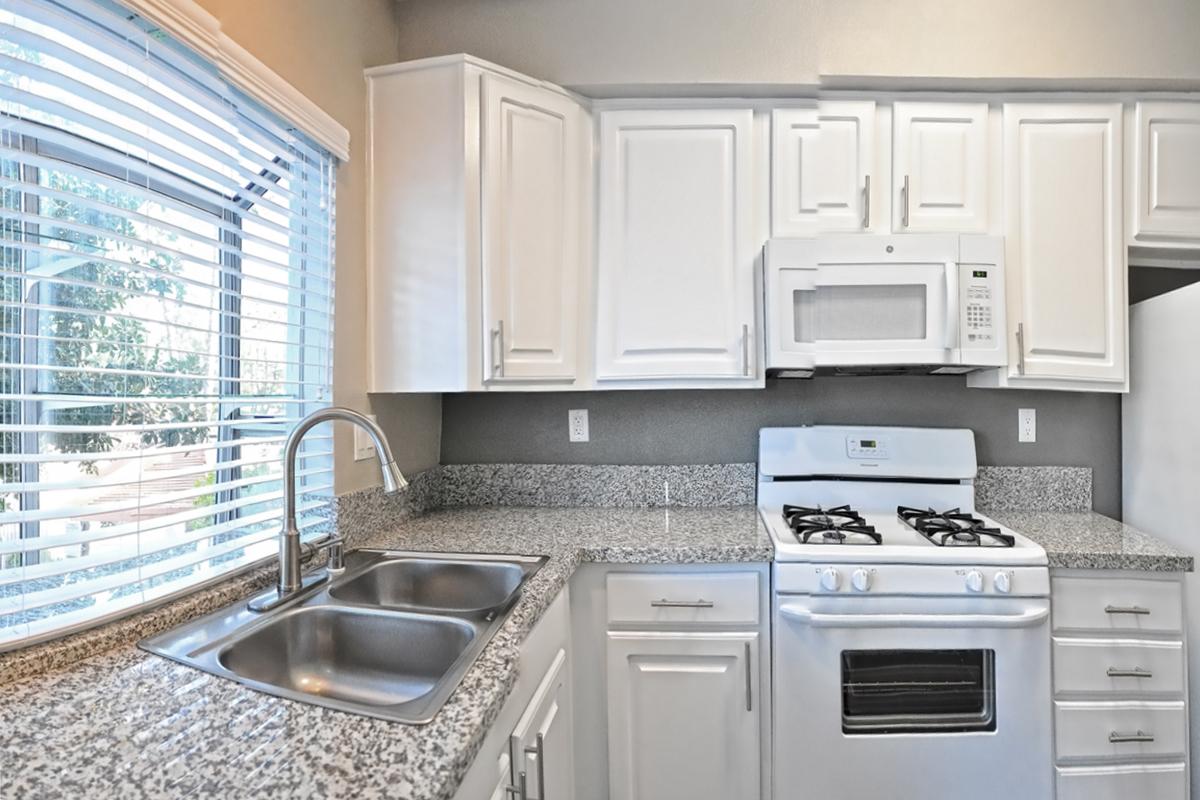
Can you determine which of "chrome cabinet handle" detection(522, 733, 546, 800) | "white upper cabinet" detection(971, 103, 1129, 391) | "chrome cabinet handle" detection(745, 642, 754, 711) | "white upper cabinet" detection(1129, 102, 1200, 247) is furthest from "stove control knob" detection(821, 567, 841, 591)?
"white upper cabinet" detection(1129, 102, 1200, 247)

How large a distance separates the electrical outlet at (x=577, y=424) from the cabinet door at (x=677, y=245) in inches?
13.0

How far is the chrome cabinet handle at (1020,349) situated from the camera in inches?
70.8

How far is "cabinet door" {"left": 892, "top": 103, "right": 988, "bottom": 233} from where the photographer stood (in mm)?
1824

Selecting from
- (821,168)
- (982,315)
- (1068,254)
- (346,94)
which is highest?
(346,94)

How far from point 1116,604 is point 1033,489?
0.59m

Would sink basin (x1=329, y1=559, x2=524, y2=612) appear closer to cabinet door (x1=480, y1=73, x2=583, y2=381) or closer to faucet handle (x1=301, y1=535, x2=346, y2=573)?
faucet handle (x1=301, y1=535, x2=346, y2=573)

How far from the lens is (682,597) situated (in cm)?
157

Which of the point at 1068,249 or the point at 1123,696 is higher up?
the point at 1068,249

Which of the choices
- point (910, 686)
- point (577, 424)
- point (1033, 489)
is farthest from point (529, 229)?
point (1033, 489)

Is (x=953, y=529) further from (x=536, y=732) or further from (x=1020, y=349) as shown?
(x=536, y=732)

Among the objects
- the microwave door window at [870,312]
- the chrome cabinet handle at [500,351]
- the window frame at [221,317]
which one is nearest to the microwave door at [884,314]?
the microwave door window at [870,312]

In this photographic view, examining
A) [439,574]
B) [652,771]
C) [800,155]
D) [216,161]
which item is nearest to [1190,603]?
[652,771]

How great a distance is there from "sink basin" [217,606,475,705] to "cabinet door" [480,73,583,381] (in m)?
0.78

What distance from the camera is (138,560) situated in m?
1.02
